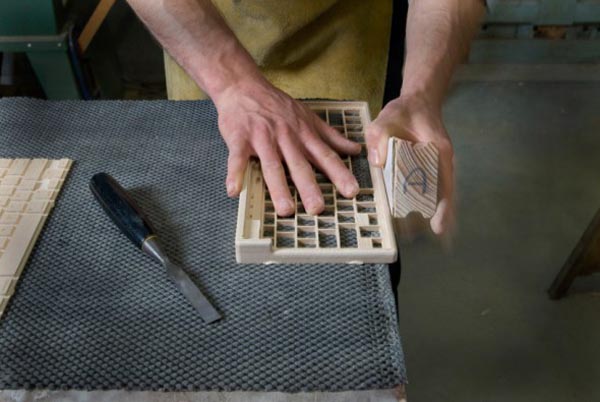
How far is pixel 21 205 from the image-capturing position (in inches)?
24.7

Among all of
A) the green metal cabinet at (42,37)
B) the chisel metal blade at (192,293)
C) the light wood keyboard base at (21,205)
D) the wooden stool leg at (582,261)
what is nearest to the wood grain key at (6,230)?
the light wood keyboard base at (21,205)

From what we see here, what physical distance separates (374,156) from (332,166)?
0.16 feet

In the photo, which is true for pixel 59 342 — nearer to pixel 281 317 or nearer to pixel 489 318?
pixel 281 317

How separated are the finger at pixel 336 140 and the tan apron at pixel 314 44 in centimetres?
27

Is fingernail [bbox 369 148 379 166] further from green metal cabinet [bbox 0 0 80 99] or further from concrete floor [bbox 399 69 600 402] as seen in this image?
green metal cabinet [bbox 0 0 80 99]

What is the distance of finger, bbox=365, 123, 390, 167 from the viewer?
627 mm

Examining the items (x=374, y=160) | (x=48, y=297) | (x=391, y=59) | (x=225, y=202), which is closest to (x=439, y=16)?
(x=391, y=59)

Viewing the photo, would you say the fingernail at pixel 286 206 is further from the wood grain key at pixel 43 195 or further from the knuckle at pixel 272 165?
the wood grain key at pixel 43 195

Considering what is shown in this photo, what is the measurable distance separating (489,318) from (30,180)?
1.20m

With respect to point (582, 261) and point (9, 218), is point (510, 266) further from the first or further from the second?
point (9, 218)

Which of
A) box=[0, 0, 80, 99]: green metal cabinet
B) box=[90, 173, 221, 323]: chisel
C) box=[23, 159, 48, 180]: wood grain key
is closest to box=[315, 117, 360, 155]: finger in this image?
box=[90, 173, 221, 323]: chisel

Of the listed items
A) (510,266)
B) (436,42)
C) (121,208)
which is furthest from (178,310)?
(510,266)

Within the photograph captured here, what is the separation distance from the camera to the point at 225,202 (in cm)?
66

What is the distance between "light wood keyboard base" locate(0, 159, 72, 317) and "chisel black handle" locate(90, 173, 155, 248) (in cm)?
6
